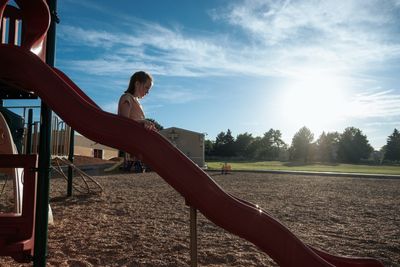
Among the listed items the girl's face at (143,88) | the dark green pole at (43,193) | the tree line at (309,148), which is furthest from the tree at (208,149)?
the dark green pole at (43,193)

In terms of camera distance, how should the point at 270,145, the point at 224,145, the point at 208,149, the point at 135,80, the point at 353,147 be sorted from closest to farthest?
1. the point at 135,80
2. the point at 208,149
3. the point at 353,147
4. the point at 224,145
5. the point at 270,145

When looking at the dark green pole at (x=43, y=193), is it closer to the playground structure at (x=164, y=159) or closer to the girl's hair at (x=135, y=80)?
the playground structure at (x=164, y=159)

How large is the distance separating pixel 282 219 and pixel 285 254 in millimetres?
5336

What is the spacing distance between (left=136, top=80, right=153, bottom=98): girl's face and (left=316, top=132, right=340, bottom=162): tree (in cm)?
8358

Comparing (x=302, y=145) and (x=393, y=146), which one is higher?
(x=302, y=145)

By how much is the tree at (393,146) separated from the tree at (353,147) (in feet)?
16.3

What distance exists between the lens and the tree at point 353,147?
8125 centimetres

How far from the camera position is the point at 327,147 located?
297ft

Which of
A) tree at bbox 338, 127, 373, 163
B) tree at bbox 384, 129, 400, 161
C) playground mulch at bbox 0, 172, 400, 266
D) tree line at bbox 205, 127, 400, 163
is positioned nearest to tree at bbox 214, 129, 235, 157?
tree line at bbox 205, 127, 400, 163

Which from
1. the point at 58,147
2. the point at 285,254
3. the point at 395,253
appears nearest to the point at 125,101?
the point at 285,254

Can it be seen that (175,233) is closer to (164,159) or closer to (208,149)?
(164,159)

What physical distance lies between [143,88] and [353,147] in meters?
84.9

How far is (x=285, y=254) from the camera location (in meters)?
2.61

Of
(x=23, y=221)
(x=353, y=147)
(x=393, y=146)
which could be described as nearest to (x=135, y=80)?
(x=23, y=221)
